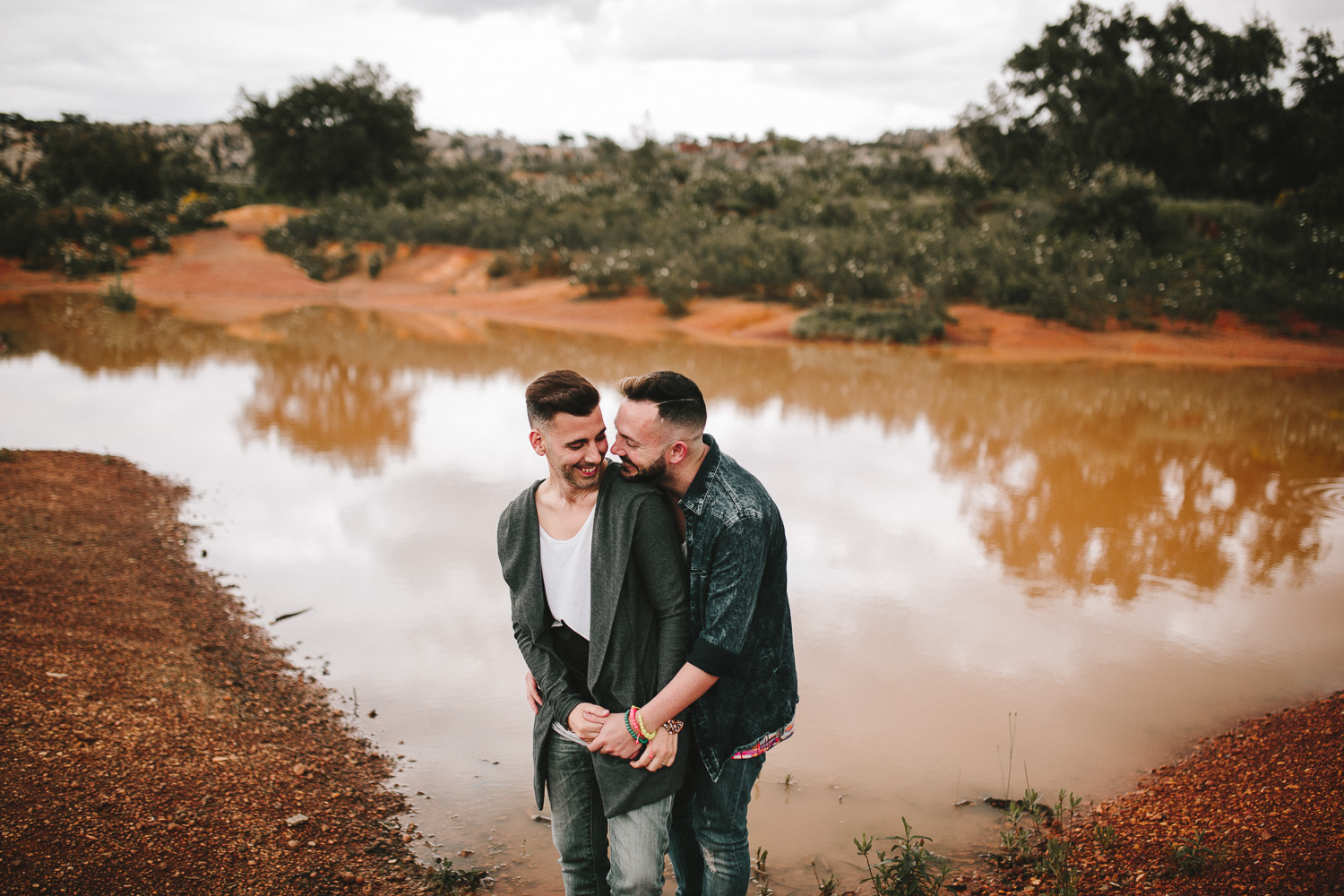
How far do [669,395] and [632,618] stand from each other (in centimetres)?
53

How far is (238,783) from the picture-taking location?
3230 millimetres

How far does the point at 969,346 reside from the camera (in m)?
17.4

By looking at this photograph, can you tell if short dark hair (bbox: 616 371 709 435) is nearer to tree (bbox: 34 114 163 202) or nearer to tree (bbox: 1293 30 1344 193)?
tree (bbox: 1293 30 1344 193)

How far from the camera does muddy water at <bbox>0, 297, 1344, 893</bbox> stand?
386cm

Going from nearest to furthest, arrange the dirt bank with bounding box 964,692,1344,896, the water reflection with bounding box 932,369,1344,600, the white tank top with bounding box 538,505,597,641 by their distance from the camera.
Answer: the white tank top with bounding box 538,505,597,641 → the dirt bank with bounding box 964,692,1344,896 → the water reflection with bounding box 932,369,1344,600

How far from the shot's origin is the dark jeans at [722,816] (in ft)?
7.48

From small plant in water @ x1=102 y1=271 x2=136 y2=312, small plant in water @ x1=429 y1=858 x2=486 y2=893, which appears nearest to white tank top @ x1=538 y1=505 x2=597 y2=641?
small plant in water @ x1=429 y1=858 x2=486 y2=893

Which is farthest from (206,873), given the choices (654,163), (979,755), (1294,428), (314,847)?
(654,163)

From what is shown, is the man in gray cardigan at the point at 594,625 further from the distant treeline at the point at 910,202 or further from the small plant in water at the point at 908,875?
the distant treeline at the point at 910,202

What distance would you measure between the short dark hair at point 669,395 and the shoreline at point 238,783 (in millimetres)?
1846

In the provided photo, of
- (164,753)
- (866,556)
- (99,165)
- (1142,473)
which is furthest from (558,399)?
(99,165)

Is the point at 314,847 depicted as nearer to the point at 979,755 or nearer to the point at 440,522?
the point at 979,755

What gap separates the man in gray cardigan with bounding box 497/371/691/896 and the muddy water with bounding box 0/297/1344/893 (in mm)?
1023

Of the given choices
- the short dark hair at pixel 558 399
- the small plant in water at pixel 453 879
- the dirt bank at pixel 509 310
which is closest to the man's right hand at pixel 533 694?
the short dark hair at pixel 558 399
